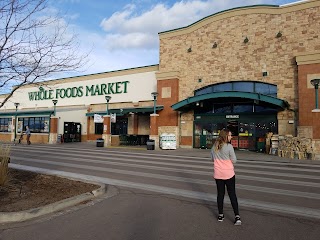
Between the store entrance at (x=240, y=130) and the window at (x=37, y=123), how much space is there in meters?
18.1

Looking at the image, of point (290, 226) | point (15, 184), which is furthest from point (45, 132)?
point (290, 226)

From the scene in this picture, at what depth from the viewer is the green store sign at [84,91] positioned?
31.9 m

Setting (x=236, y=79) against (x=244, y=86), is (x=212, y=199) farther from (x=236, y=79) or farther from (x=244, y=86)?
(x=236, y=79)

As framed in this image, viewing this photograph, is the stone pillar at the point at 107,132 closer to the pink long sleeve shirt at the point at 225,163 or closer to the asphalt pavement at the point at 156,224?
the asphalt pavement at the point at 156,224

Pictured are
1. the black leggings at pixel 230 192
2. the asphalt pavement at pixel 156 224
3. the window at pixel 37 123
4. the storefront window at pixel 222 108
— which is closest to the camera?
the asphalt pavement at pixel 156 224

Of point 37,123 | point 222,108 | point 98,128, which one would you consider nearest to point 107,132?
point 98,128

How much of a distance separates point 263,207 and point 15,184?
6.40 meters

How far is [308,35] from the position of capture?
2038cm

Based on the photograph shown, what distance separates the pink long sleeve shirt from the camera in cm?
480

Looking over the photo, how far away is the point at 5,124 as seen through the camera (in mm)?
36250

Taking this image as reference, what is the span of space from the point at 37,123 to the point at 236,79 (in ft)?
78.1

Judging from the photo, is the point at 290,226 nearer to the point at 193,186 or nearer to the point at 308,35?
the point at 193,186

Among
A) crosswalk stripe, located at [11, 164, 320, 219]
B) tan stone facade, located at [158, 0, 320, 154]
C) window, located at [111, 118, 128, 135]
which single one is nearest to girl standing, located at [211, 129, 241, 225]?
crosswalk stripe, located at [11, 164, 320, 219]

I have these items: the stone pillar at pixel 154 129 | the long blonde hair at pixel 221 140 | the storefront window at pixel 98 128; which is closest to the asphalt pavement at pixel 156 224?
the long blonde hair at pixel 221 140
